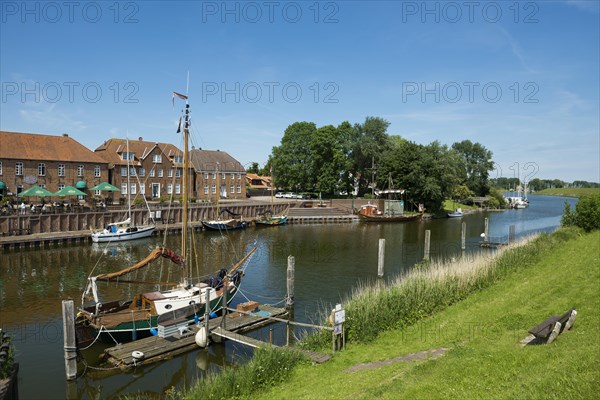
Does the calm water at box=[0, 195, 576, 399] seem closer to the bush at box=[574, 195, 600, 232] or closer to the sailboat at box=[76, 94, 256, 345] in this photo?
the sailboat at box=[76, 94, 256, 345]

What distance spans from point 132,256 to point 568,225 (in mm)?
39005

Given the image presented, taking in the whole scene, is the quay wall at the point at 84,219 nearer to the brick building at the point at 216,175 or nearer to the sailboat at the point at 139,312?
the sailboat at the point at 139,312

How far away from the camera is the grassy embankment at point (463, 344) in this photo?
8.94m

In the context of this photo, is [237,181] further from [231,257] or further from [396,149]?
[231,257]

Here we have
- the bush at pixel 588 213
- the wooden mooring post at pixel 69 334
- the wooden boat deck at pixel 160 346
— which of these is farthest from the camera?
the bush at pixel 588 213

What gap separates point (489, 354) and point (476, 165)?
117 meters

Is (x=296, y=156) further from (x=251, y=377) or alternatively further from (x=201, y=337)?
(x=251, y=377)

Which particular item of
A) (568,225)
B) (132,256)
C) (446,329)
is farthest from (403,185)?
(446,329)

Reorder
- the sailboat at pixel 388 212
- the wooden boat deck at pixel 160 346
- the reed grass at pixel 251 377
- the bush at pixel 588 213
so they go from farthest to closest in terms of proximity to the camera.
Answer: the sailboat at pixel 388 212
the bush at pixel 588 213
the wooden boat deck at pixel 160 346
the reed grass at pixel 251 377

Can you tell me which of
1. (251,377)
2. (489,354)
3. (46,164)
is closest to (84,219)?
(46,164)

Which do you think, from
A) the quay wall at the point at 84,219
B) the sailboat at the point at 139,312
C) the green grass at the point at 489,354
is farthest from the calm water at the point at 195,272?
the green grass at the point at 489,354

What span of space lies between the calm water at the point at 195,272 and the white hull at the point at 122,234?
52.6 inches

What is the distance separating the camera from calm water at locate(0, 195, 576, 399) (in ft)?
50.8

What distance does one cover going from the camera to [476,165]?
118 m
